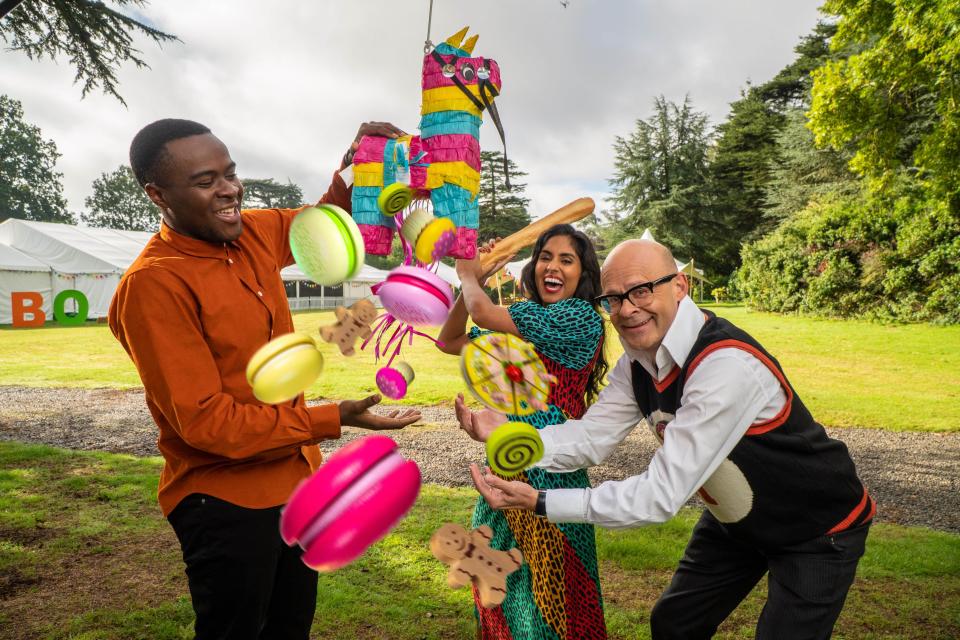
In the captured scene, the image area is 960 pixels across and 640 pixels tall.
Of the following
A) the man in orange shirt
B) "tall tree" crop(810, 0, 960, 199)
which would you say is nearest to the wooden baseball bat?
the man in orange shirt

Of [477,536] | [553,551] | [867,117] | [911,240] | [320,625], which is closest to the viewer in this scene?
[477,536]

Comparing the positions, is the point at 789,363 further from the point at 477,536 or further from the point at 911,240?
the point at 477,536

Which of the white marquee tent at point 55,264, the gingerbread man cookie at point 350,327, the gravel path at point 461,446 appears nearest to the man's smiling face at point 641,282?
the gingerbread man cookie at point 350,327

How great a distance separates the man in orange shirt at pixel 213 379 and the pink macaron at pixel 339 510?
30 cm

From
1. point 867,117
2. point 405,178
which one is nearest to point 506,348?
point 405,178

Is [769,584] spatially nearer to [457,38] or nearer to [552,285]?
[552,285]

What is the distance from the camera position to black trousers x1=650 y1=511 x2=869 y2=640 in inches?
72.8

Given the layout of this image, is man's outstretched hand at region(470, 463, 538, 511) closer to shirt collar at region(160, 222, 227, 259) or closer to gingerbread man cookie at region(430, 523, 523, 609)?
gingerbread man cookie at region(430, 523, 523, 609)

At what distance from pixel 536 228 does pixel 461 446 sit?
516 cm

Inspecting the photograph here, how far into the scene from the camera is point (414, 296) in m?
1.48

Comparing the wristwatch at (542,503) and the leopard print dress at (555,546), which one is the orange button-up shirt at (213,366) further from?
the leopard print dress at (555,546)

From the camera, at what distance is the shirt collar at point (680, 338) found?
1.88 metres

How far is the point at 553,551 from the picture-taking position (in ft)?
7.41

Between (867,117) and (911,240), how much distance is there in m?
5.09
